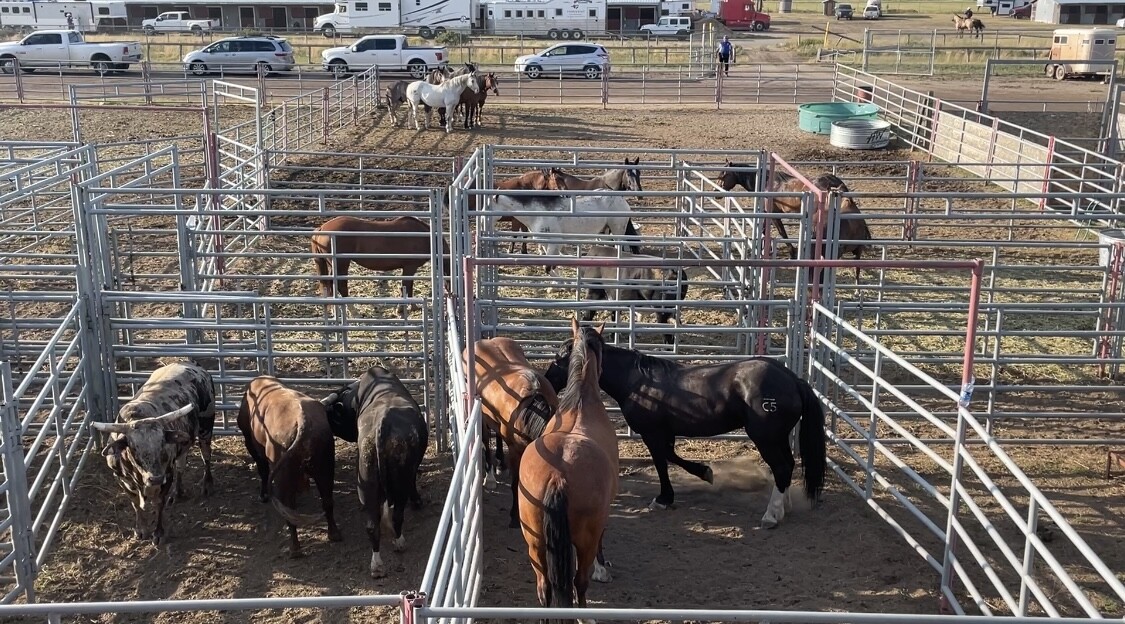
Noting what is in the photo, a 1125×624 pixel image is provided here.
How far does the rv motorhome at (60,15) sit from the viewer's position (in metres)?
45.7

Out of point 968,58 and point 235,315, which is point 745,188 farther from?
point 968,58

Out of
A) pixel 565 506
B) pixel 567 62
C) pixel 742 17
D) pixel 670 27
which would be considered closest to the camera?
pixel 565 506

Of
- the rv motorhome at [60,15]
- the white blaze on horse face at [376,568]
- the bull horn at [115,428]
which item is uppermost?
the rv motorhome at [60,15]

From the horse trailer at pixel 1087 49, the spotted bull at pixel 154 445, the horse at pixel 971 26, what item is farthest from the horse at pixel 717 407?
the horse at pixel 971 26

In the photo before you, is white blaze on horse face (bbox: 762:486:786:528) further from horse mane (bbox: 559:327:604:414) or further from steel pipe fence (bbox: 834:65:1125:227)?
steel pipe fence (bbox: 834:65:1125:227)

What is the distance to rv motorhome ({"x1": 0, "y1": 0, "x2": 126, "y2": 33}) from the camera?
45688 mm

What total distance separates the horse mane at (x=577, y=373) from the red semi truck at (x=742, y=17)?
168ft

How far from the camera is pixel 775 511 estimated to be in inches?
245

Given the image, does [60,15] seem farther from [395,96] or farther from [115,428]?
[115,428]

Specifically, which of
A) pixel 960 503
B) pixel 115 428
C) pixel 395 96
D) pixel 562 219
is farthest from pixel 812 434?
pixel 395 96

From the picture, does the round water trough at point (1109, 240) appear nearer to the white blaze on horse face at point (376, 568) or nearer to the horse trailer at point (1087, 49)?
the white blaze on horse face at point (376, 568)

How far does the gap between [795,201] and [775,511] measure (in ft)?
24.1

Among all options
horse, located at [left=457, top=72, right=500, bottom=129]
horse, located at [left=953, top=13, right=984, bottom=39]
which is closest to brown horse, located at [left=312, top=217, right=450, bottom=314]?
horse, located at [left=457, top=72, right=500, bottom=129]

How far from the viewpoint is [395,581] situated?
5590 mm
